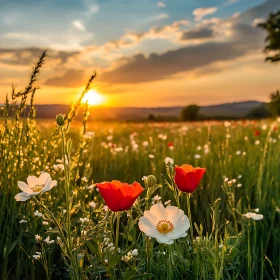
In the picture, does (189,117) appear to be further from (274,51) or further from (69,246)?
(69,246)

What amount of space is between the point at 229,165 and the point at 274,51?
89.8ft

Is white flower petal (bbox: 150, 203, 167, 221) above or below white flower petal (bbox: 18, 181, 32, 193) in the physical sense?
below

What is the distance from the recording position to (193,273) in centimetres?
197

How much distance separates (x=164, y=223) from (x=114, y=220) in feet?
1.42

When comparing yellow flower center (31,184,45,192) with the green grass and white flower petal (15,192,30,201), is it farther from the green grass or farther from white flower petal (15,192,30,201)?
the green grass

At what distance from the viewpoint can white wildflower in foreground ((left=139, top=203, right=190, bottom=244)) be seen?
1571 mm

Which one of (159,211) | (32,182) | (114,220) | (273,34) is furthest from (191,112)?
(159,211)

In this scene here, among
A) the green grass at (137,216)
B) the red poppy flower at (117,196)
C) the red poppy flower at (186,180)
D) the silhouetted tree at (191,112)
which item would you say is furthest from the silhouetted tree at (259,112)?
the red poppy flower at (117,196)

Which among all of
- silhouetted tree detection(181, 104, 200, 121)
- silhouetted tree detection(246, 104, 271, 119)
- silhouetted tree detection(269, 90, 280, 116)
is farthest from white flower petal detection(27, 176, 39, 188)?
silhouetted tree detection(181, 104, 200, 121)

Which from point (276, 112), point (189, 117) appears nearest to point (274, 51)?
point (276, 112)

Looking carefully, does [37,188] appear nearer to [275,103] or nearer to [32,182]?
[32,182]

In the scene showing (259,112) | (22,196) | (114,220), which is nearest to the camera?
(22,196)

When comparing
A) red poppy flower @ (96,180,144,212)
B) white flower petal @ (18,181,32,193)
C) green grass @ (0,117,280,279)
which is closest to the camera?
red poppy flower @ (96,180,144,212)

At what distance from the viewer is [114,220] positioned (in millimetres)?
1985
